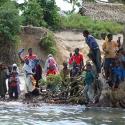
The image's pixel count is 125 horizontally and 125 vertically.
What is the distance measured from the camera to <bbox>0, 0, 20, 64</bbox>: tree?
113ft

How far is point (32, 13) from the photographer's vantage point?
39.8 m

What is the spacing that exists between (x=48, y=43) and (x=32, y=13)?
2477mm

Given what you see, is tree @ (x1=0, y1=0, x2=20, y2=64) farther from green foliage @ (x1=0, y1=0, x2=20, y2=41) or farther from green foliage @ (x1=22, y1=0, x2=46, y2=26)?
green foliage @ (x1=22, y1=0, x2=46, y2=26)

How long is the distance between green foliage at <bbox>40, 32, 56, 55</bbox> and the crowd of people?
1611cm

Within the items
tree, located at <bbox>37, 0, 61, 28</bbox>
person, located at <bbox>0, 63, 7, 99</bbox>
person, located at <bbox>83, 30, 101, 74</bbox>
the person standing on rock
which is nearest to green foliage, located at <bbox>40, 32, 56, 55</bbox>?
tree, located at <bbox>37, 0, 61, 28</bbox>

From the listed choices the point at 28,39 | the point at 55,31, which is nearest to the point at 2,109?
the point at 28,39

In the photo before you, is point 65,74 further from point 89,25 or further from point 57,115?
point 89,25

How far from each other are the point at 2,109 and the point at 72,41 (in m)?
23.8

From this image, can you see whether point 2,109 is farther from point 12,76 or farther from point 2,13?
point 2,13

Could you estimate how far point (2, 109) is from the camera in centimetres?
1884

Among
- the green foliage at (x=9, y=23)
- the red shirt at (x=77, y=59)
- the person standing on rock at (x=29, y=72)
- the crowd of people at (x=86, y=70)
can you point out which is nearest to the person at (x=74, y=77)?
the crowd of people at (x=86, y=70)

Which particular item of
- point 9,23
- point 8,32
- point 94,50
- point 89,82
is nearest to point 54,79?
point 89,82

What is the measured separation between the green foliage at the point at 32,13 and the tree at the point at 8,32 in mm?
4256

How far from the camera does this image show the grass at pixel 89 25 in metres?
42.0
